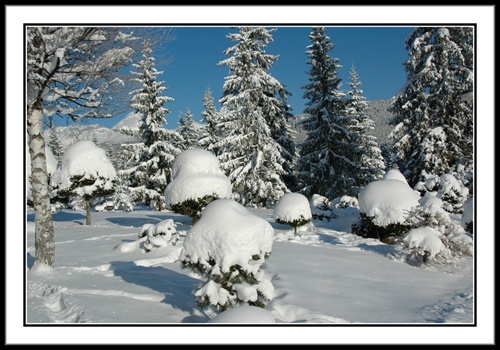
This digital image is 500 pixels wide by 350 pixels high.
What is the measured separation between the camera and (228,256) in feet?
14.4

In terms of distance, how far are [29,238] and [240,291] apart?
11289mm

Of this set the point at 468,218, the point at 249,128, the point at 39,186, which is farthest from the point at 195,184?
the point at 249,128

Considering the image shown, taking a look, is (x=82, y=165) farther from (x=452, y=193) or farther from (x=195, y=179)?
(x=452, y=193)

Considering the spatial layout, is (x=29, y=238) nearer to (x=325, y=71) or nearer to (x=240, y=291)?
(x=240, y=291)

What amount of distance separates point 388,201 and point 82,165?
1363cm

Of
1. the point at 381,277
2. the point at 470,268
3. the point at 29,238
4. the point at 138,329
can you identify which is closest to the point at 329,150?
the point at 470,268

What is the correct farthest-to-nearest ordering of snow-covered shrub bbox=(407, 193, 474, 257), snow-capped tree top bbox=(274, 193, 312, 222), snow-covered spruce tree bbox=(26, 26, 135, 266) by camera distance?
snow-capped tree top bbox=(274, 193, 312, 222)
snow-covered shrub bbox=(407, 193, 474, 257)
snow-covered spruce tree bbox=(26, 26, 135, 266)

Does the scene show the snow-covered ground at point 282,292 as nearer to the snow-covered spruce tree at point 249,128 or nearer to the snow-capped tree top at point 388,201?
the snow-capped tree top at point 388,201

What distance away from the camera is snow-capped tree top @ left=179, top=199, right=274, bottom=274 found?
14.5 ft

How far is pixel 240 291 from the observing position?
14.3 ft

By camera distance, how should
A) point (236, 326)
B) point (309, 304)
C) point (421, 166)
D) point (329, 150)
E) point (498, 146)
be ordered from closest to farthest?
1. point (236, 326)
2. point (498, 146)
3. point (309, 304)
4. point (421, 166)
5. point (329, 150)

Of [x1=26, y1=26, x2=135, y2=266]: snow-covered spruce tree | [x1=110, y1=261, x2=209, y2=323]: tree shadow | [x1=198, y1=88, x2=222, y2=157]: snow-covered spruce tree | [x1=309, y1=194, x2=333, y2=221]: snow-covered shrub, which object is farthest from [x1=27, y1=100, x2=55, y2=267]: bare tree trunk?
[x1=198, y1=88, x2=222, y2=157]: snow-covered spruce tree

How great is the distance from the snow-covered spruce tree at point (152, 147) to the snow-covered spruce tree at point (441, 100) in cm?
1754

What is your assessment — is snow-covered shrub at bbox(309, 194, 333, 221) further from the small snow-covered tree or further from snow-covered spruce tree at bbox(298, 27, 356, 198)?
the small snow-covered tree
